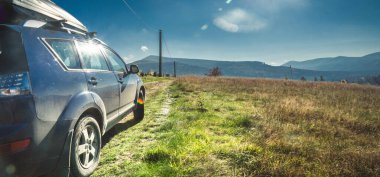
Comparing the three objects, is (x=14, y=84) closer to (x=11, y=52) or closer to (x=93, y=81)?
(x=11, y=52)

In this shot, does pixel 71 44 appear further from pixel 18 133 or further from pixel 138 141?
pixel 138 141

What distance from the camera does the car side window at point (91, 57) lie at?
129 inches

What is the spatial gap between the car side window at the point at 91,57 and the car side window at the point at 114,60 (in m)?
0.32

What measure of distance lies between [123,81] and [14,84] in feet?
8.88

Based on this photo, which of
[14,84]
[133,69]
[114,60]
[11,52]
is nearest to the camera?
[14,84]

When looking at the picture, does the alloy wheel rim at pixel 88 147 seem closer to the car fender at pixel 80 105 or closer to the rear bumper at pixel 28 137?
the car fender at pixel 80 105

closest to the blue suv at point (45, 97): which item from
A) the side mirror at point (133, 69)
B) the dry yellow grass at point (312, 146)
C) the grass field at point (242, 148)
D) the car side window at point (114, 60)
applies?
the grass field at point (242, 148)

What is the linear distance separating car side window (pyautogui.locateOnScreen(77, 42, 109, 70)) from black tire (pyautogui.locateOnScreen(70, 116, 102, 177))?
0.85m

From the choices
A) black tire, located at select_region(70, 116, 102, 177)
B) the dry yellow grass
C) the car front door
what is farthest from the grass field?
the car front door

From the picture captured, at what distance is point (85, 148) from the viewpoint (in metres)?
2.85

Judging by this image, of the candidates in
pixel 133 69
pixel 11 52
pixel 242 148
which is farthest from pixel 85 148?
pixel 133 69

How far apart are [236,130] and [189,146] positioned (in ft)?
5.06

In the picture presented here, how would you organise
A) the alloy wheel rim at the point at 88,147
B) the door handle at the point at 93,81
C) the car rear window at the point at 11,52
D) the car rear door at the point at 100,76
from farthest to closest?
the car rear door at the point at 100,76 < the door handle at the point at 93,81 < the alloy wheel rim at the point at 88,147 < the car rear window at the point at 11,52

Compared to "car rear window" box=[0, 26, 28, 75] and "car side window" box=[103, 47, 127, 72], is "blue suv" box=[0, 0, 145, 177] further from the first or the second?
"car side window" box=[103, 47, 127, 72]
